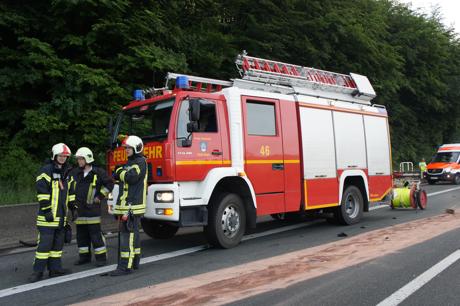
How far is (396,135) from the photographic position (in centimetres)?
2817

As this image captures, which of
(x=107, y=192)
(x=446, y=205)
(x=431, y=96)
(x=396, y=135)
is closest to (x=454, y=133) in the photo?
(x=431, y=96)

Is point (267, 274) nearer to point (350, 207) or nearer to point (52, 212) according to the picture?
point (52, 212)

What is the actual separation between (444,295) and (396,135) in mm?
24815

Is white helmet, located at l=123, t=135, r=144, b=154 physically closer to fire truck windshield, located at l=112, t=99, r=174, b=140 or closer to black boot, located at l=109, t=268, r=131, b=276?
fire truck windshield, located at l=112, t=99, r=174, b=140

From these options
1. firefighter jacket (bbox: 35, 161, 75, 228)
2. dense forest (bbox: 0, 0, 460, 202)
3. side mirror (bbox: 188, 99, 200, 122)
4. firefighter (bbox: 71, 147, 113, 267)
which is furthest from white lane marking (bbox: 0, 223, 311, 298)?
dense forest (bbox: 0, 0, 460, 202)

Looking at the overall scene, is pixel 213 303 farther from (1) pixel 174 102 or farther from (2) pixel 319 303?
(1) pixel 174 102

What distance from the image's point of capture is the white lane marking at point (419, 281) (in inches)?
185

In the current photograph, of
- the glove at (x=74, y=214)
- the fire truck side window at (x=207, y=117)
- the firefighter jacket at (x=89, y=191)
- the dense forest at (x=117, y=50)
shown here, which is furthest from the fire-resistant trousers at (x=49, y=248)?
the dense forest at (x=117, y=50)

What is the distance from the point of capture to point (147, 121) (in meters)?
7.43

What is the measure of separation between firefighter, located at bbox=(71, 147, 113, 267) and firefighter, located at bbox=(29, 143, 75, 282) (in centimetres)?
37

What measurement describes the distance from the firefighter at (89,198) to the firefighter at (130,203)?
56cm

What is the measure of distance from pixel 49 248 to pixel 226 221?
8.92 ft

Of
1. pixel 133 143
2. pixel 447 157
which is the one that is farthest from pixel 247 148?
pixel 447 157

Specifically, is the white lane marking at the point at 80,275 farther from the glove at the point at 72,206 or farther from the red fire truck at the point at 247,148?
the glove at the point at 72,206
